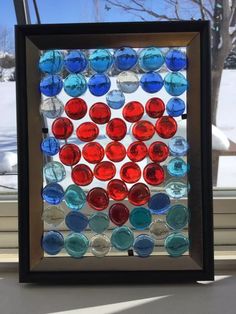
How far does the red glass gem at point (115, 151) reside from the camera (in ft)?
4.96

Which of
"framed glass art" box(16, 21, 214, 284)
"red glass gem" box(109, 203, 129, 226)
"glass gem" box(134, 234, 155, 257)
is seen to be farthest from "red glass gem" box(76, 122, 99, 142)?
"glass gem" box(134, 234, 155, 257)

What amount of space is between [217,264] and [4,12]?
1.07 meters

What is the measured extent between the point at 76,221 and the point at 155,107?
1.33ft

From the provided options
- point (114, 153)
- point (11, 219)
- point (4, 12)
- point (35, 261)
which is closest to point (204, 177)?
point (114, 153)

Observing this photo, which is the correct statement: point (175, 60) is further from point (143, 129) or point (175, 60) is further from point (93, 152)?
point (93, 152)

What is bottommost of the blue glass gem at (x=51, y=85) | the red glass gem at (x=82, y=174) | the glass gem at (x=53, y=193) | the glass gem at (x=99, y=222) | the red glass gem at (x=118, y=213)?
the glass gem at (x=99, y=222)

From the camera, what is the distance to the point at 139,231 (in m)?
1.60

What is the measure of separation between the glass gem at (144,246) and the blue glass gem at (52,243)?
0.73 ft

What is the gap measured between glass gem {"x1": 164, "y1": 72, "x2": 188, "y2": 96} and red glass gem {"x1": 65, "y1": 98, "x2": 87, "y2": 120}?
0.82ft

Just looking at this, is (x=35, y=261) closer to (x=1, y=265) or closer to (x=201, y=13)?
(x=1, y=265)

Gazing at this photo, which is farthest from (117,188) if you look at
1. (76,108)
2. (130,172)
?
(76,108)

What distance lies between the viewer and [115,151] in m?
1.51

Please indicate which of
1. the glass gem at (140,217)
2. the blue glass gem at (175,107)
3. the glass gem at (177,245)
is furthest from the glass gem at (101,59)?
the glass gem at (177,245)

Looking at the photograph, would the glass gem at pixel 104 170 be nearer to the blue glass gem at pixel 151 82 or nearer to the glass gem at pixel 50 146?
the glass gem at pixel 50 146
